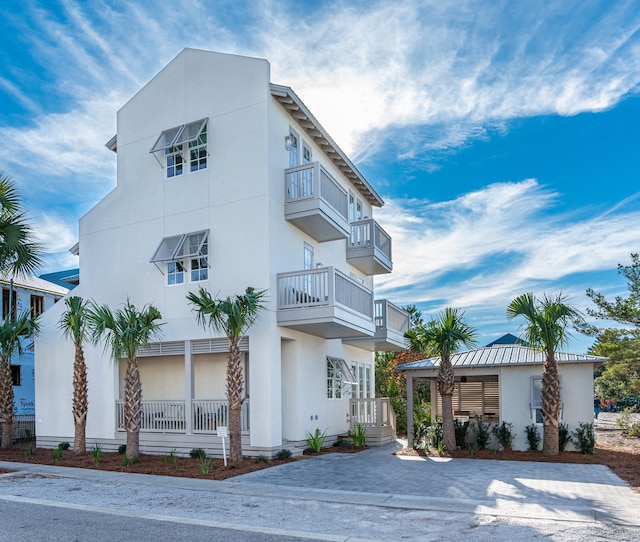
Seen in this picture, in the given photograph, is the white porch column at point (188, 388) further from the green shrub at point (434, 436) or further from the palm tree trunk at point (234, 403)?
the green shrub at point (434, 436)

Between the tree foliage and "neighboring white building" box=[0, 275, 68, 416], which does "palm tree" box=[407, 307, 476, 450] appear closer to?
the tree foliage

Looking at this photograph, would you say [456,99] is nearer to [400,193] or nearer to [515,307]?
[515,307]

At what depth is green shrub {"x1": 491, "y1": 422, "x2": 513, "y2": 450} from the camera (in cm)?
1739

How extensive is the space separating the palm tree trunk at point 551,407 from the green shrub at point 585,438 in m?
0.74

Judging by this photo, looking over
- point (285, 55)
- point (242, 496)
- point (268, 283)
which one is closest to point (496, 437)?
point (268, 283)

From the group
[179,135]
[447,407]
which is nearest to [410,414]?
[447,407]

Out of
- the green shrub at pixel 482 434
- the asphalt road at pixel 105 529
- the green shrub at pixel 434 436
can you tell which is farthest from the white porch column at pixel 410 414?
the asphalt road at pixel 105 529

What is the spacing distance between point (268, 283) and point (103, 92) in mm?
8368

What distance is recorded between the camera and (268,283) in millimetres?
16375

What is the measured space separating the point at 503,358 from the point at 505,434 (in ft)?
7.38

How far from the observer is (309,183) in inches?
701

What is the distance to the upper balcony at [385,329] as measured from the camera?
2164 cm

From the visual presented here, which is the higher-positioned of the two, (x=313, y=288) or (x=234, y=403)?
(x=313, y=288)

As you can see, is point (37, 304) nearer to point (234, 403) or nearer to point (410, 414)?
point (234, 403)
